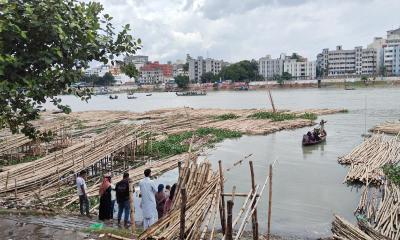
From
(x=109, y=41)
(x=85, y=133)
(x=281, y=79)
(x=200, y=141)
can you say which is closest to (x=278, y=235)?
(x=109, y=41)

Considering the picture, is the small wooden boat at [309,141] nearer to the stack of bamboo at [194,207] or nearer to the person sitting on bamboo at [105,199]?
the person sitting on bamboo at [105,199]

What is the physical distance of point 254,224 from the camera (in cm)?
859

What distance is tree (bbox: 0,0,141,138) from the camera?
530cm

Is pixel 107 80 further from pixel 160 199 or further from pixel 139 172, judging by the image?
pixel 160 199

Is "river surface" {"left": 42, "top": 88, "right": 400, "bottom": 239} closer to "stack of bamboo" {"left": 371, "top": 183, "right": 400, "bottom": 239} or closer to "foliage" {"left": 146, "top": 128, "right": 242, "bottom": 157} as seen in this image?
"foliage" {"left": 146, "top": 128, "right": 242, "bottom": 157}

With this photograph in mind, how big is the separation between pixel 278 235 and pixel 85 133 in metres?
23.9

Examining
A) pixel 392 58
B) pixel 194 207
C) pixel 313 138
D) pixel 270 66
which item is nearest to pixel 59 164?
pixel 194 207

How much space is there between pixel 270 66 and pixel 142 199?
167 meters

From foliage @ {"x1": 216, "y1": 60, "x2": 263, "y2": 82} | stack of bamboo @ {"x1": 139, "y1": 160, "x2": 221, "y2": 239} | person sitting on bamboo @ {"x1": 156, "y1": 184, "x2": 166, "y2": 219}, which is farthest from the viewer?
foliage @ {"x1": 216, "y1": 60, "x2": 263, "y2": 82}

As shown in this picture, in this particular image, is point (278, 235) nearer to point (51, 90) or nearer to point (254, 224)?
point (254, 224)

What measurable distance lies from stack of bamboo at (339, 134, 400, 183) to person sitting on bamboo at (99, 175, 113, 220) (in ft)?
30.9

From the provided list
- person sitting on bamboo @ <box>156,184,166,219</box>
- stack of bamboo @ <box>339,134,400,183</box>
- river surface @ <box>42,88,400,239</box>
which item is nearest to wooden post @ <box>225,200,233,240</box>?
person sitting on bamboo @ <box>156,184,166,219</box>

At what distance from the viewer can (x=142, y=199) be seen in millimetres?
10078

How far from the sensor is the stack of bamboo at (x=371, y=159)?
54.0ft
